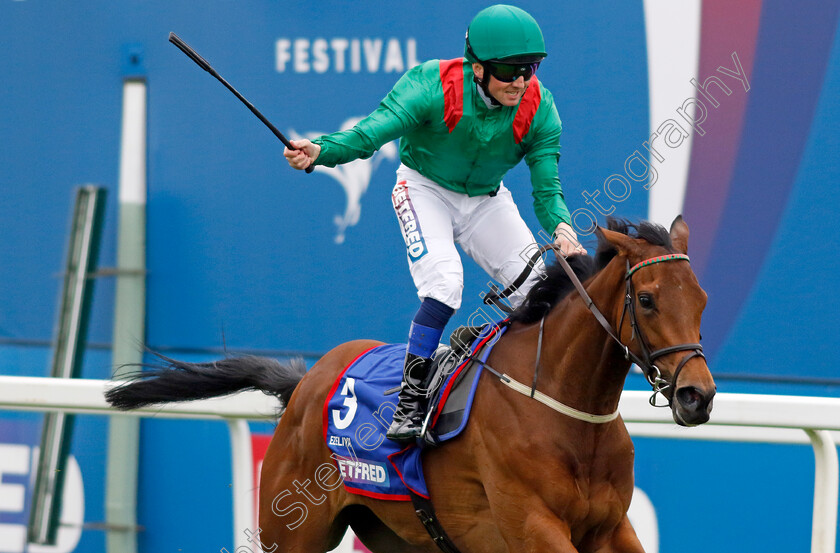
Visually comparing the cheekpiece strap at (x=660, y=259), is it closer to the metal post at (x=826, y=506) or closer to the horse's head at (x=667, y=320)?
the horse's head at (x=667, y=320)

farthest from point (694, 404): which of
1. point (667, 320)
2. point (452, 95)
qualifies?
point (452, 95)

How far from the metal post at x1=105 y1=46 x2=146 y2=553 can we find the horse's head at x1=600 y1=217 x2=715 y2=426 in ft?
9.06

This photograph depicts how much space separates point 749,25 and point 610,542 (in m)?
2.34

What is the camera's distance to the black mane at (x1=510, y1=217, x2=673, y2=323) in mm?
3000

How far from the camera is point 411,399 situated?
10.9 feet

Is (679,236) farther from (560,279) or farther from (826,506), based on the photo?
(826,506)

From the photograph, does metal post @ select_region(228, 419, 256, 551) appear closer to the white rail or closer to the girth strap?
the white rail

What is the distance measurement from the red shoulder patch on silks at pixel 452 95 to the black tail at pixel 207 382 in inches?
52.0

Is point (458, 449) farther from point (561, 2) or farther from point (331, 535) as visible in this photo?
point (561, 2)

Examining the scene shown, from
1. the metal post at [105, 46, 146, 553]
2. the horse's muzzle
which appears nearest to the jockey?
the horse's muzzle

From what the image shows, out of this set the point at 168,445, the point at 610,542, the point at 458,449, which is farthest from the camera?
the point at 168,445

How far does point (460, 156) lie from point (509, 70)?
366 mm

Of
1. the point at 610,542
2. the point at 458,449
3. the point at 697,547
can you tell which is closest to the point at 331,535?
the point at 458,449

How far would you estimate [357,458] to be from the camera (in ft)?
11.4
